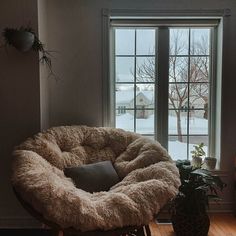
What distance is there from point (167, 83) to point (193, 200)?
47.2 inches

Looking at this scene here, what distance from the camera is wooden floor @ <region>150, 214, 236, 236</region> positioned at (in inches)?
105

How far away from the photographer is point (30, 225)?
272 cm

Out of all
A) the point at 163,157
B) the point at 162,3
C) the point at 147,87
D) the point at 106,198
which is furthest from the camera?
the point at 147,87

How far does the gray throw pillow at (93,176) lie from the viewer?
2258 mm

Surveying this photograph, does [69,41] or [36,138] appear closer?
[36,138]

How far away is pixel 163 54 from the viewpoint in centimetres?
307

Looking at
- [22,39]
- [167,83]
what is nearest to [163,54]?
[167,83]

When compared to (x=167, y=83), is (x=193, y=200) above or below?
below

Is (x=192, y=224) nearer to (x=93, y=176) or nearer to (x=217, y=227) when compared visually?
(x=217, y=227)

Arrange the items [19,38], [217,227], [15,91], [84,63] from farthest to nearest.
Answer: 1. [84,63]
2. [217,227]
3. [15,91]
4. [19,38]

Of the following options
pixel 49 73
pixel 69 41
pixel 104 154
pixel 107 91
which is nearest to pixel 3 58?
pixel 49 73

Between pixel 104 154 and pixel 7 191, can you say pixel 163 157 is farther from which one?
pixel 7 191

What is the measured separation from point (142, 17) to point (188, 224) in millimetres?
1929

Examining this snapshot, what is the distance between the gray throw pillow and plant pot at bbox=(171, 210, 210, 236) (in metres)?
0.64
